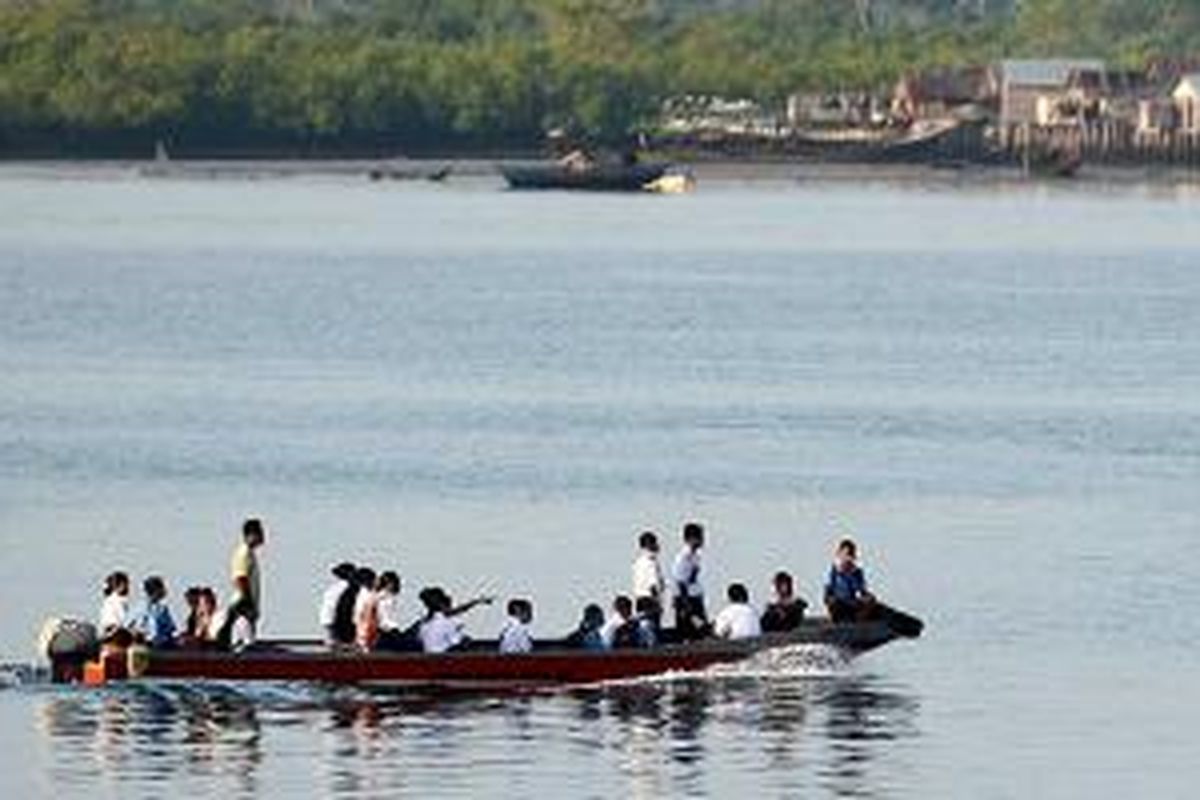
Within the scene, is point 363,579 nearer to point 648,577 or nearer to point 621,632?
point 621,632

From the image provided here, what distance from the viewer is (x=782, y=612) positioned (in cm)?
4553

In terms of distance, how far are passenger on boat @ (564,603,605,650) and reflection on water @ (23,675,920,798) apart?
0.41 meters

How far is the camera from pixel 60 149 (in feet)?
639

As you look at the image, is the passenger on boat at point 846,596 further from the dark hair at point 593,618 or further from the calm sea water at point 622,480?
the dark hair at point 593,618

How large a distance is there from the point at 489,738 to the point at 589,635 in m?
2.35

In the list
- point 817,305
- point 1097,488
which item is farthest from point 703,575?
point 817,305

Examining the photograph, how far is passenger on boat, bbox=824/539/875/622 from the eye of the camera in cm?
4588

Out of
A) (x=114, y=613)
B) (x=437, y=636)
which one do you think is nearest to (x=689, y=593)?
(x=437, y=636)

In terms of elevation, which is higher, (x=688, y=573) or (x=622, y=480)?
(x=688, y=573)

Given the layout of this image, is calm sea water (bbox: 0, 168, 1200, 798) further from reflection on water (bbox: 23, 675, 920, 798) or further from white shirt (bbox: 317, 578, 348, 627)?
white shirt (bbox: 317, 578, 348, 627)

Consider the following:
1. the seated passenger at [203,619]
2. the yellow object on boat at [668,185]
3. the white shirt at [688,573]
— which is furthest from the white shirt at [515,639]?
the yellow object on boat at [668,185]

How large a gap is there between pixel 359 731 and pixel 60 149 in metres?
153

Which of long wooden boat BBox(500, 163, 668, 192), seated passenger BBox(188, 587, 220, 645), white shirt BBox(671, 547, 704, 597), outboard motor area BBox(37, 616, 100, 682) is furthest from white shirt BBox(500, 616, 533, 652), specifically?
long wooden boat BBox(500, 163, 668, 192)

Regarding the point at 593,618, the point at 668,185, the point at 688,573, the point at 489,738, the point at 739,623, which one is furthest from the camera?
the point at 668,185
